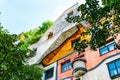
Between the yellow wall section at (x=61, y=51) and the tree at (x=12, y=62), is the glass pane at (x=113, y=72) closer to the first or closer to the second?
the tree at (x=12, y=62)

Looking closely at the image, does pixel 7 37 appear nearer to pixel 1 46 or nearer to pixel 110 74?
pixel 1 46

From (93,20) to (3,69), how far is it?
5109 millimetres

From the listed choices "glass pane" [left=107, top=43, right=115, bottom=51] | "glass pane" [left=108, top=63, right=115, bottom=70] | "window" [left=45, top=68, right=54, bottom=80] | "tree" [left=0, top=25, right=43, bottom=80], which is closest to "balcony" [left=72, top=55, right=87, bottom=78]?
"glass pane" [left=108, top=63, right=115, bottom=70]

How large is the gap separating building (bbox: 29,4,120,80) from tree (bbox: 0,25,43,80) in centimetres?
494

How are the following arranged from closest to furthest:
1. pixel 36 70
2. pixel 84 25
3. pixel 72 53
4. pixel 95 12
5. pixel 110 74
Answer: pixel 95 12 < pixel 36 70 < pixel 110 74 < pixel 72 53 < pixel 84 25

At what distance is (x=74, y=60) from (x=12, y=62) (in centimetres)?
765

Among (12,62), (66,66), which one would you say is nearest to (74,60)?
(66,66)

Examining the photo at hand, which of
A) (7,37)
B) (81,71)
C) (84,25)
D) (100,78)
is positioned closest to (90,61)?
(81,71)

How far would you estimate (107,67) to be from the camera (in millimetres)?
15008

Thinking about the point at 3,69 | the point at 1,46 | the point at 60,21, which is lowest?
the point at 3,69

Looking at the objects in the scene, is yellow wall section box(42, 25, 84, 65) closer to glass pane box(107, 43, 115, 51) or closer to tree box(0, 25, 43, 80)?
glass pane box(107, 43, 115, 51)

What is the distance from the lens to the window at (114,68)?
46.0 feet

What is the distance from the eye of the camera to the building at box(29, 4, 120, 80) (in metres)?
15.1

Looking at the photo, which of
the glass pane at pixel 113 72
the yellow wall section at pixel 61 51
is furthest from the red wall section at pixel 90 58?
the glass pane at pixel 113 72
